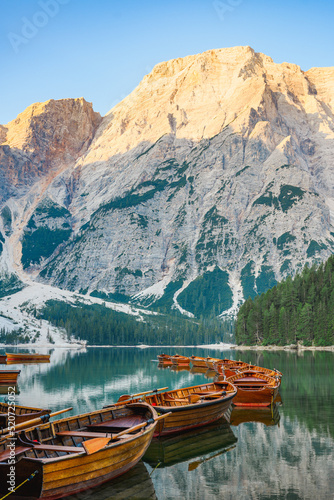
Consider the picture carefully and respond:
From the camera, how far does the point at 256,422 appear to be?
141ft

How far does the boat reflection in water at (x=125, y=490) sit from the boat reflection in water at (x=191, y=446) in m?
2.80

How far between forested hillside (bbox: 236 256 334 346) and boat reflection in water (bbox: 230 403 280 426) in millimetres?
106392

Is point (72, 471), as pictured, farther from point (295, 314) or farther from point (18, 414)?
point (295, 314)

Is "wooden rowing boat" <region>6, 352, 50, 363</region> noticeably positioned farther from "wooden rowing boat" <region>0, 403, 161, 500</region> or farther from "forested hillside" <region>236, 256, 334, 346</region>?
"wooden rowing boat" <region>0, 403, 161, 500</region>

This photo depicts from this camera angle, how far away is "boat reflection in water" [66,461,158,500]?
80.1 feet

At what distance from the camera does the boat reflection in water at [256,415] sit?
43.2m

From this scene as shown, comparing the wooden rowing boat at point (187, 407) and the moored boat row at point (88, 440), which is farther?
the wooden rowing boat at point (187, 407)

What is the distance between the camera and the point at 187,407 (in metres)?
37.1

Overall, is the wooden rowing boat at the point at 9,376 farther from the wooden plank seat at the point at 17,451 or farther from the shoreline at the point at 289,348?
the shoreline at the point at 289,348

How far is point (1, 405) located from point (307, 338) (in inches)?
5270

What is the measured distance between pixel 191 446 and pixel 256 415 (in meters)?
13.9

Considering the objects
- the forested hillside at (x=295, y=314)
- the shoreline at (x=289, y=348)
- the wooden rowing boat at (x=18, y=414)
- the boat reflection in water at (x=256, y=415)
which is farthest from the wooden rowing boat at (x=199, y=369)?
the wooden rowing boat at (x=18, y=414)

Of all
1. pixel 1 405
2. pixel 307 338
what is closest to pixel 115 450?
pixel 1 405

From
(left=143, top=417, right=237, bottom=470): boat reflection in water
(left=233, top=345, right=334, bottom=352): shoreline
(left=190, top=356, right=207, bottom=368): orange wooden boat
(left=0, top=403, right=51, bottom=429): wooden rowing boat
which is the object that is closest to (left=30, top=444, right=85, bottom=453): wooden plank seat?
(left=0, top=403, right=51, bottom=429): wooden rowing boat
